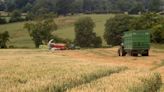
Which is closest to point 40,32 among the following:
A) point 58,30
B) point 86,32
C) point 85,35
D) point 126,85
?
point 85,35

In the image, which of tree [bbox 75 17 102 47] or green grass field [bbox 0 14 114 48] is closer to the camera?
tree [bbox 75 17 102 47]

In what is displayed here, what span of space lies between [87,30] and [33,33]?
48.0 ft

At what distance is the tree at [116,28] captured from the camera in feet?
392

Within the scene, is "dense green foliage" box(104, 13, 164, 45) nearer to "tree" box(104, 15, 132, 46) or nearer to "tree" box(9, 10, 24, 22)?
"tree" box(104, 15, 132, 46)

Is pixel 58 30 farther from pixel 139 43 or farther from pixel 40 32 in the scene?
pixel 139 43

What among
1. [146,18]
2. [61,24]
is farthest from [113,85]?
[61,24]

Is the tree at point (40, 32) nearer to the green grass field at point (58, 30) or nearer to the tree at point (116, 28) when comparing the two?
the green grass field at point (58, 30)

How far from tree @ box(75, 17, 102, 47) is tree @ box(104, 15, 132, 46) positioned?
2.73 metres

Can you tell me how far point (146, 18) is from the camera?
341ft

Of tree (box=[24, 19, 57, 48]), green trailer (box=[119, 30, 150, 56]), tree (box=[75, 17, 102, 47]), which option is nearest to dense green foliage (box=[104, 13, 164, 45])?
tree (box=[75, 17, 102, 47])

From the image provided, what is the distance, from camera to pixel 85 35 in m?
122

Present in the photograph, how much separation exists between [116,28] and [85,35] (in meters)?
7.92

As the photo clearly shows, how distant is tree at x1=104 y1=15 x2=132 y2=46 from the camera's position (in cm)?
11956

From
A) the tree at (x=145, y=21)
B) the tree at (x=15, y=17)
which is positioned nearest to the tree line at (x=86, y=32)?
the tree at (x=145, y=21)
